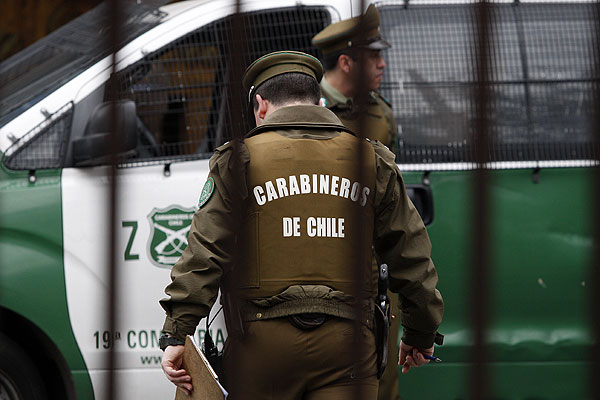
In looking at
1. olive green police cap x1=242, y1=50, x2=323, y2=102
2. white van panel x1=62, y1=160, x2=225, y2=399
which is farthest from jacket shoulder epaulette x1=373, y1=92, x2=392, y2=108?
olive green police cap x1=242, y1=50, x2=323, y2=102

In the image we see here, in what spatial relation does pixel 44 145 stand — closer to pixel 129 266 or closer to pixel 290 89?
pixel 129 266

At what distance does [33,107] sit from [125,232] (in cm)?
63

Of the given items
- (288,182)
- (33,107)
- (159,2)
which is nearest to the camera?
(288,182)

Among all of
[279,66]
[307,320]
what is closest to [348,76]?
[279,66]

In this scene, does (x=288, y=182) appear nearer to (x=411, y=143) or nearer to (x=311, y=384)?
(x=311, y=384)

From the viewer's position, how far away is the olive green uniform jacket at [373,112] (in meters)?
3.49

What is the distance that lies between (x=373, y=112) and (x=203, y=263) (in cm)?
156

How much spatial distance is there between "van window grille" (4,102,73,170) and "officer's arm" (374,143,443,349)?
5.37ft

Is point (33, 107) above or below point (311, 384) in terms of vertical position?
above

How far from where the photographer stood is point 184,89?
367cm

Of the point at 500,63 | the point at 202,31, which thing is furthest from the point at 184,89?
the point at 500,63

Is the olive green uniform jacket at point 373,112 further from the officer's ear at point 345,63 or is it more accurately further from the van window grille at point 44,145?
the van window grille at point 44,145

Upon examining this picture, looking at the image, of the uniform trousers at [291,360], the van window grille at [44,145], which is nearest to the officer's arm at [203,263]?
the uniform trousers at [291,360]

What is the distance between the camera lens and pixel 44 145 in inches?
140
